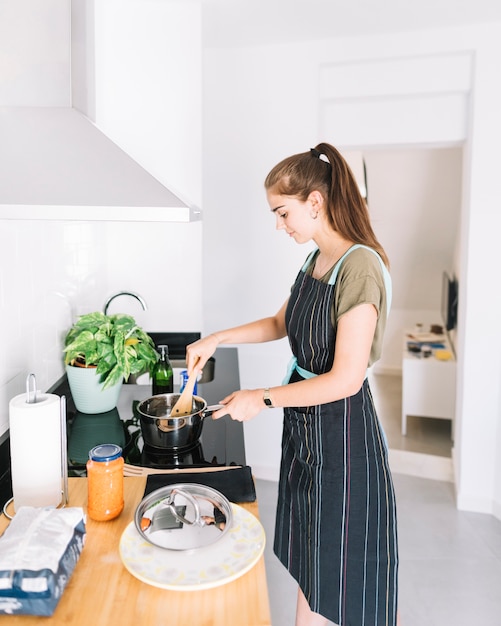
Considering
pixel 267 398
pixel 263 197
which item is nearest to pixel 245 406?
pixel 267 398

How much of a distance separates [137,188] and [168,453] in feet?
2.34

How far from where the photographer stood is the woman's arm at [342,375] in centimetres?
131

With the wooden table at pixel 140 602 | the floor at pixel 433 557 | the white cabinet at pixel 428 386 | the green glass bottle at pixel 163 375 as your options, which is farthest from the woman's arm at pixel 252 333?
the white cabinet at pixel 428 386

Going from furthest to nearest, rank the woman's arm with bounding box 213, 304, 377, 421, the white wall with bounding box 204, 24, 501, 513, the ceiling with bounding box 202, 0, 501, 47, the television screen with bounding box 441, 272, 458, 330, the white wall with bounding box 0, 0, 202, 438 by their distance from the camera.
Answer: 1. the television screen with bounding box 441, 272, 458, 330
2. the white wall with bounding box 204, 24, 501, 513
3. the ceiling with bounding box 202, 0, 501, 47
4. the white wall with bounding box 0, 0, 202, 438
5. the woman's arm with bounding box 213, 304, 377, 421

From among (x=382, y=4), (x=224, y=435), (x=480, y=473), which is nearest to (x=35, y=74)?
(x=224, y=435)

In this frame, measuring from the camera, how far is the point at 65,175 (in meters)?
1.00

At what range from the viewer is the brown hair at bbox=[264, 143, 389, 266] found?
143cm

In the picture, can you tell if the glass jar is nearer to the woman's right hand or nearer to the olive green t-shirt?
the woman's right hand

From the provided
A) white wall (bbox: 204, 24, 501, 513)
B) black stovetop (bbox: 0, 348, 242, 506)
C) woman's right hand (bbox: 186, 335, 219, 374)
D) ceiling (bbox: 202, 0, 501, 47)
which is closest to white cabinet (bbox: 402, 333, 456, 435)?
white wall (bbox: 204, 24, 501, 513)

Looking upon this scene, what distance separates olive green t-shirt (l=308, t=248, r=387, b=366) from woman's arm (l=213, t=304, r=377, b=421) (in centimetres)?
3

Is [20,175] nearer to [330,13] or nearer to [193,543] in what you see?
[193,543]

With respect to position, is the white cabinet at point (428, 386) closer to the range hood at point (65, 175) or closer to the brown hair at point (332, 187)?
the brown hair at point (332, 187)

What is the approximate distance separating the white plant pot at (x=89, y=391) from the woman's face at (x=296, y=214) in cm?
73

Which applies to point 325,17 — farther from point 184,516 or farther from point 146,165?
point 184,516
